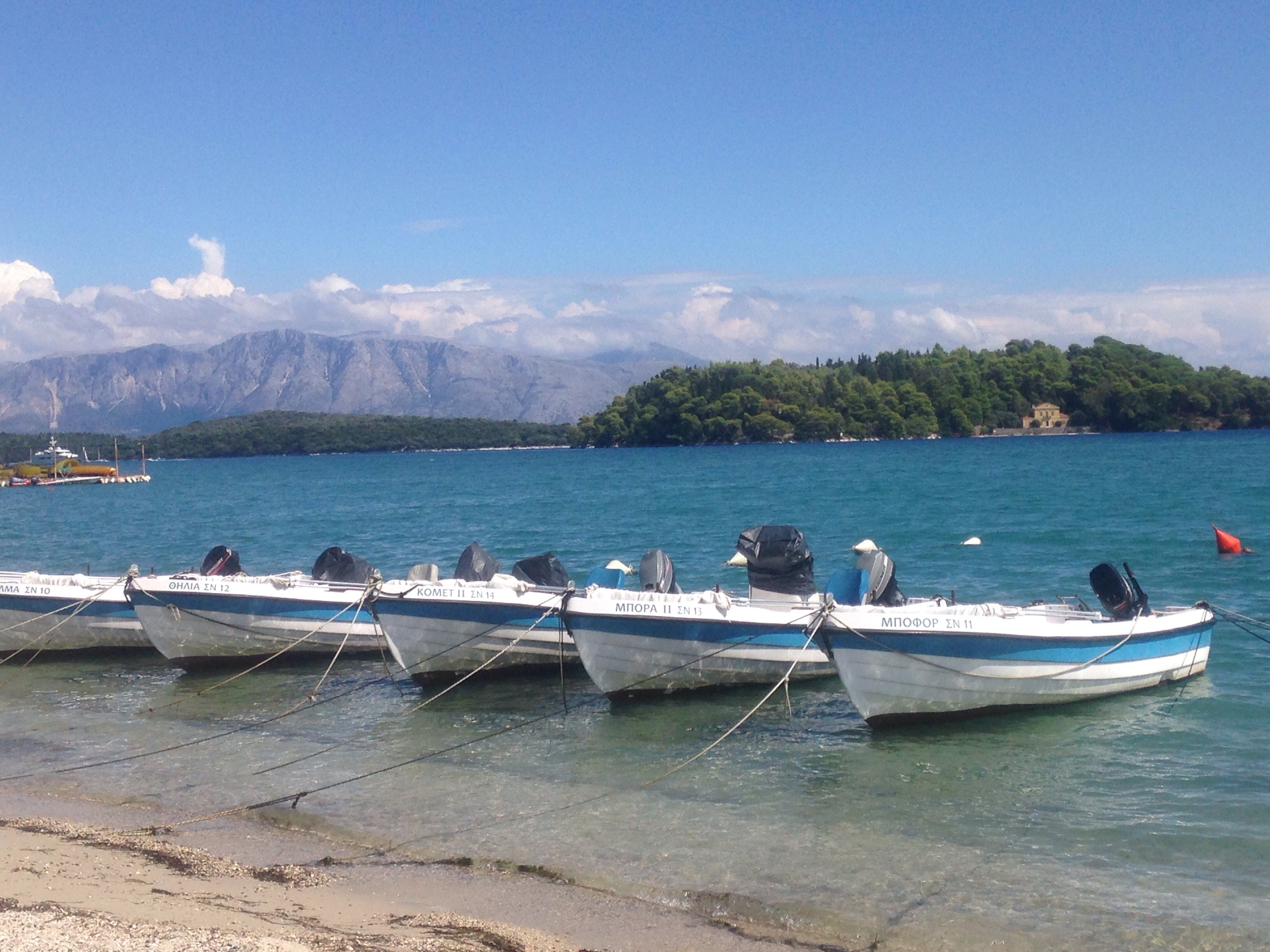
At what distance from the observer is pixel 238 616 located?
2011 cm

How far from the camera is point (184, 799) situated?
13.2 meters

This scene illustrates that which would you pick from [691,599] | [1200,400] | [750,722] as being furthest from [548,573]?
[1200,400]

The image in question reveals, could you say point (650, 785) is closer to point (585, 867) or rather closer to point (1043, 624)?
point (585, 867)

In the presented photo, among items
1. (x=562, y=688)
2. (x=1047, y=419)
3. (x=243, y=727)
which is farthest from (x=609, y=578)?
(x=1047, y=419)

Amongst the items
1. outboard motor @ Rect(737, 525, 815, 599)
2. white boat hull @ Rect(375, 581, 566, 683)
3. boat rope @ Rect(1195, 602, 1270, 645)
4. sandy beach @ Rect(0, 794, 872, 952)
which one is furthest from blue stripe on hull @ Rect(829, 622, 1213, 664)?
sandy beach @ Rect(0, 794, 872, 952)

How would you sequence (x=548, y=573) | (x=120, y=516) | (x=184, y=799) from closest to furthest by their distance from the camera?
(x=184, y=799), (x=548, y=573), (x=120, y=516)

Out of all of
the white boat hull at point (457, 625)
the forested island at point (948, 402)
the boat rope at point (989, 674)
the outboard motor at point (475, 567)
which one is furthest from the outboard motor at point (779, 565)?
the forested island at point (948, 402)

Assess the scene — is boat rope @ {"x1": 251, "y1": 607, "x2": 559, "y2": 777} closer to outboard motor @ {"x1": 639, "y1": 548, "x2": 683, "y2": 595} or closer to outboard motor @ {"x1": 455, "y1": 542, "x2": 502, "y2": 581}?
outboard motor @ {"x1": 639, "y1": 548, "x2": 683, "y2": 595}

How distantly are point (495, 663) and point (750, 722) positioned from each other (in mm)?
4626

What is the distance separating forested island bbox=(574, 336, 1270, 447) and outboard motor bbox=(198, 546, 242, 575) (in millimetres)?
162932

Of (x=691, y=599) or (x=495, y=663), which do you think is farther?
(x=495, y=663)

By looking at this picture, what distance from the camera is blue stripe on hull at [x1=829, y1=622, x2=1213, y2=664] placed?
582 inches

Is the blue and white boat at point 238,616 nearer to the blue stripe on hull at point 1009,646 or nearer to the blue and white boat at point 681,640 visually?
the blue and white boat at point 681,640

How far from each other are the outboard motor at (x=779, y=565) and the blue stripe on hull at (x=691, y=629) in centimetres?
176
